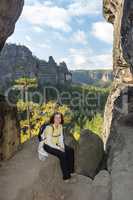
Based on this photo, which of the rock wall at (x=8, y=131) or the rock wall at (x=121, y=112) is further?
the rock wall at (x=8, y=131)

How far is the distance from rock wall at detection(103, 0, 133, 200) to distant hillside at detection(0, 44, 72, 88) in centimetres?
6993

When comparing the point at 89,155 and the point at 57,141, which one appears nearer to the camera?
the point at 57,141

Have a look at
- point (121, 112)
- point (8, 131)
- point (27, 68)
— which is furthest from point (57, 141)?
point (27, 68)

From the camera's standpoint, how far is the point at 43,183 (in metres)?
14.5

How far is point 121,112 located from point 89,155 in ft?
25.1

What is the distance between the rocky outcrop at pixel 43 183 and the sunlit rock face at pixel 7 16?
6.58 metres

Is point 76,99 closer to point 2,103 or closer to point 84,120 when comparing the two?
point 84,120

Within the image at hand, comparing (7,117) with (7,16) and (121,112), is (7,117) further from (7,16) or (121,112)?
(121,112)

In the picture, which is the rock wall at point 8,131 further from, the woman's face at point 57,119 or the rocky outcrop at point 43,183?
the woman's face at point 57,119

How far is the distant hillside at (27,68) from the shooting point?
109750mm

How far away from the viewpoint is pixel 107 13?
1307 inches

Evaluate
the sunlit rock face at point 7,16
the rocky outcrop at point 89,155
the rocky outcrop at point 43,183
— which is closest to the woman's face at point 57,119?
the rocky outcrop at point 43,183

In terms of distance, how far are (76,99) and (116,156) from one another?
2407 inches

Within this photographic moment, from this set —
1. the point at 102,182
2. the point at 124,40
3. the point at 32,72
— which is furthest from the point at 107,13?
the point at 32,72
